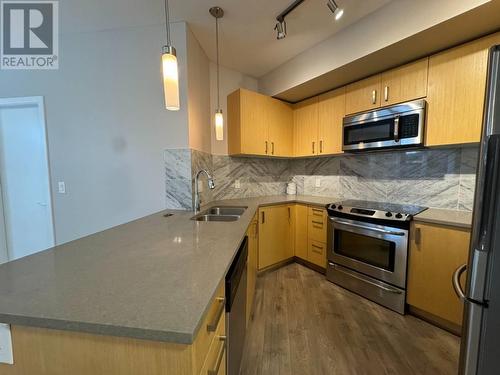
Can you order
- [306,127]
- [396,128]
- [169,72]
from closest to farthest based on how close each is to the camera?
[169,72], [396,128], [306,127]

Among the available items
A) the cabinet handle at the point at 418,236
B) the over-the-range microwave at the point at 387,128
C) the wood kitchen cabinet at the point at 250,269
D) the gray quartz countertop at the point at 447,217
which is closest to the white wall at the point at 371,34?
the over-the-range microwave at the point at 387,128

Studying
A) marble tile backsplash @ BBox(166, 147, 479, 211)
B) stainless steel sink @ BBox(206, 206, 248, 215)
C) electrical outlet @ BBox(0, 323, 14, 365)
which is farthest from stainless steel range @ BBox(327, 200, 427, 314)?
electrical outlet @ BBox(0, 323, 14, 365)

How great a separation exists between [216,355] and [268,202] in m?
2.01

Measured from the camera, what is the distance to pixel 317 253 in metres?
2.76

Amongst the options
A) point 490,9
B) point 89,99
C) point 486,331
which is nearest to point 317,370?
point 486,331

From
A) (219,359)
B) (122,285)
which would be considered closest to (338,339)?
(219,359)

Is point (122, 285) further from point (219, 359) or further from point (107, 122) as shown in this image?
point (107, 122)

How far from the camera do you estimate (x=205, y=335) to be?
0.69 m

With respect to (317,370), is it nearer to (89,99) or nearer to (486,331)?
(486,331)

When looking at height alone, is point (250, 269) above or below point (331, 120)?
below

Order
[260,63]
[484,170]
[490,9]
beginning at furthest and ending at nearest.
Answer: [260,63], [490,9], [484,170]

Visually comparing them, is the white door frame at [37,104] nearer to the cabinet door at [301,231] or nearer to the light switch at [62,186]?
the light switch at [62,186]

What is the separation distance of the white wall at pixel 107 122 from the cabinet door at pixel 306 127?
67.9 inches

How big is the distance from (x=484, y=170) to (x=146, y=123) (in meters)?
2.33
